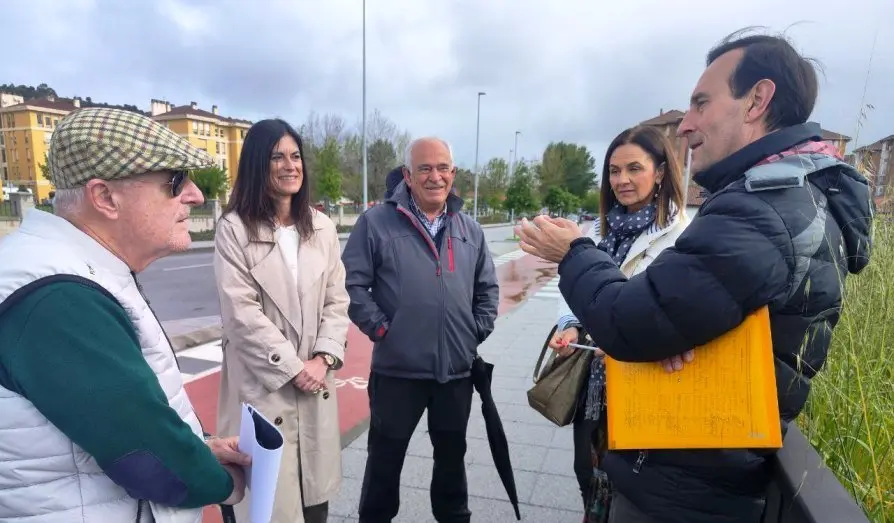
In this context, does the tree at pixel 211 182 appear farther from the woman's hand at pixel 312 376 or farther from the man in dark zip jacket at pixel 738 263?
the man in dark zip jacket at pixel 738 263

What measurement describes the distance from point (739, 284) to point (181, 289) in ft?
37.9

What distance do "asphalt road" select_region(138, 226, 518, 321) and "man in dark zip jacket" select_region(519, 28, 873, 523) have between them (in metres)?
7.27

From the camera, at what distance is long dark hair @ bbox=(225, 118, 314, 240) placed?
2303mm

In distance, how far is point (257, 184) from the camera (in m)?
2.32

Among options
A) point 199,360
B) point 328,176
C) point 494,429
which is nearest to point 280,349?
point 494,429

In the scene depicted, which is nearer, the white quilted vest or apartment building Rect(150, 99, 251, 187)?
the white quilted vest

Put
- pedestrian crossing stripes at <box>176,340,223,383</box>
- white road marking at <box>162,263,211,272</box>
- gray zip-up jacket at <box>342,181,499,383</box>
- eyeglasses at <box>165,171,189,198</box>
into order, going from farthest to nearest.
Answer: white road marking at <box>162,263,211,272</box> → pedestrian crossing stripes at <box>176,340,223,383</box> → gray zip-up jacket at <box>342,181,499,383</box> → eyeglasses at <box>165,171,189,198</box>

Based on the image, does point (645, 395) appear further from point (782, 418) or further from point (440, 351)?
point (440, 351)

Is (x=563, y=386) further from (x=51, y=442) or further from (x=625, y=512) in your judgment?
(x=51, y=442)

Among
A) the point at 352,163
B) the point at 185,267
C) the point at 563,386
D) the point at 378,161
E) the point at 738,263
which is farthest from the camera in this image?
the point at 352,163

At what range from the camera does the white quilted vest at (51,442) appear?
3.31 ft

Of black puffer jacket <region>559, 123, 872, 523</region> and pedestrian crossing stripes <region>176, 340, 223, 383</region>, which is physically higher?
black puffer jacket <region>559, 123, 872, 523</region>

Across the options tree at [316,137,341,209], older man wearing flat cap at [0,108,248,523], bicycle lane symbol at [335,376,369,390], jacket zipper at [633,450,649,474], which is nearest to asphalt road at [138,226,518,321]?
bicycle lane symbol at [335,376,369,390]

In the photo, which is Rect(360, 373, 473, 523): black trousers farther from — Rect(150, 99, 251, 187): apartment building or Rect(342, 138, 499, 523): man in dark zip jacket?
Rect(150, 99, 251, 187): apartment building
